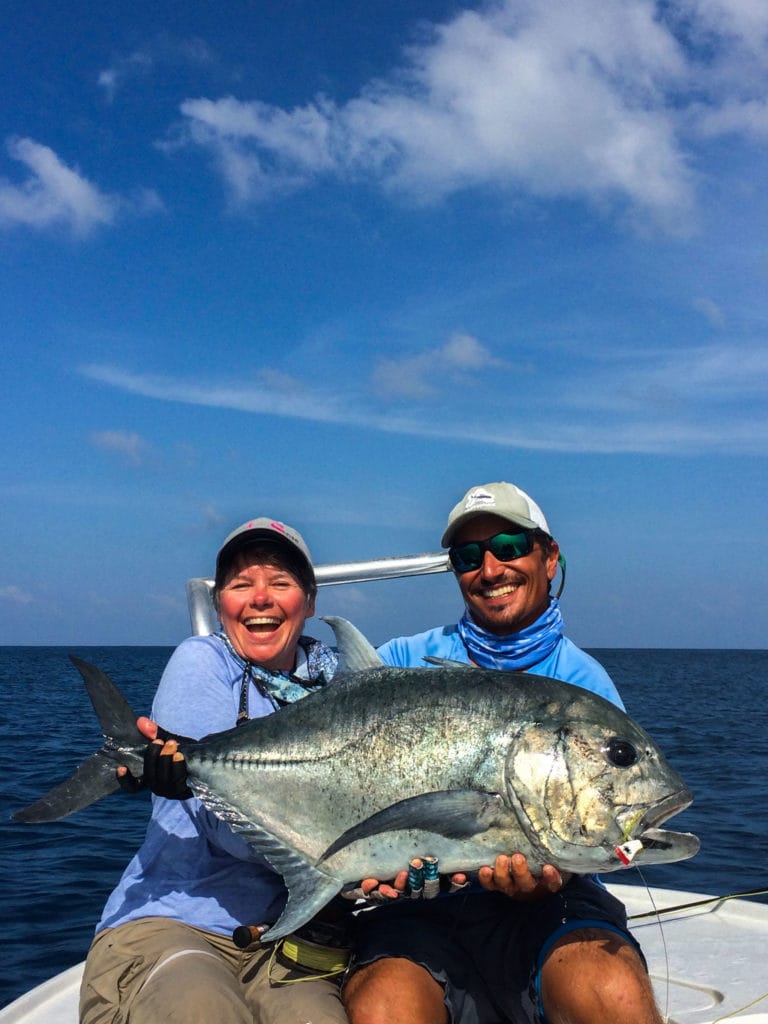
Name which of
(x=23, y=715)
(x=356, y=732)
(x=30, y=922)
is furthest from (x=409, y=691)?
(x=23, y=715)

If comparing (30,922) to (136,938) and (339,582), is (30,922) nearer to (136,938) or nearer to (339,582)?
(339,582)

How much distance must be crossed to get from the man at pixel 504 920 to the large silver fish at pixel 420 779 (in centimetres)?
23

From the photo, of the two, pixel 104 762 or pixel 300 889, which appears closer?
pixel 300 889

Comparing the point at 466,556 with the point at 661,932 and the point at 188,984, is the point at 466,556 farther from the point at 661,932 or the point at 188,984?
the point at 661,932

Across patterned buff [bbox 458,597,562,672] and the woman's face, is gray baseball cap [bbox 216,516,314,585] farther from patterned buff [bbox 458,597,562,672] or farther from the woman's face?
patterned buff [bbox 458,597,562,672]

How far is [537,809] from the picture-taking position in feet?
9.87

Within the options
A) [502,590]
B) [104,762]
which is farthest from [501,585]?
[104,762]

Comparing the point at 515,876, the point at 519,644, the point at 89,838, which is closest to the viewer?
the point at 515,876

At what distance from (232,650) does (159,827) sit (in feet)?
2.50

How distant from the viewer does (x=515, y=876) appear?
311 cm

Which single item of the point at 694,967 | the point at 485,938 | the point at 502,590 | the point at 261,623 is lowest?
the point at 694,967

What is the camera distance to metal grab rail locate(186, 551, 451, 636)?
199 inches

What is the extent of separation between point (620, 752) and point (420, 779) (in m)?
0.69

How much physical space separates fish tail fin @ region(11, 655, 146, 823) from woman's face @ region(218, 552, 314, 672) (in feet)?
2.10
